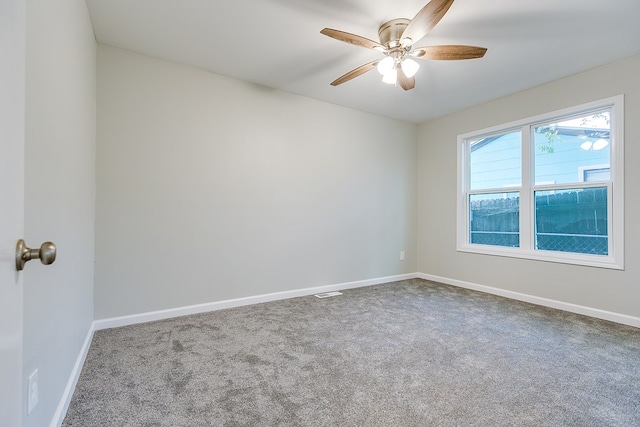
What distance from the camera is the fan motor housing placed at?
2254 millimetres

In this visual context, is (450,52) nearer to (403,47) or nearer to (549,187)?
(403,47)

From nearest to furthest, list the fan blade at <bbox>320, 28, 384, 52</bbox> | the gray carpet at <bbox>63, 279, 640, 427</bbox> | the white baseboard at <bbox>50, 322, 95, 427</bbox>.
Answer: the white baseboard at <bbox>50, 322, 95, 427</bbox>, the gray carpet at <bbox>63, 279, 640, 427</bbox>, the fan blade at <bbox>320, 28, 384, 52</bbox>

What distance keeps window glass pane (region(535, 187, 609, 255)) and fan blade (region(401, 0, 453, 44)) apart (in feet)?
8.62

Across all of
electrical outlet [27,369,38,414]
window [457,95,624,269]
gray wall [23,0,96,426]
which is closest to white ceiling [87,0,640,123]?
gray wall [23,0,96,426]

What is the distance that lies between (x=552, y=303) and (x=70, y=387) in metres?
4.29

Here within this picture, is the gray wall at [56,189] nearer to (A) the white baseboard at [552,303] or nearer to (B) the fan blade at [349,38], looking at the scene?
(B) the fan blade at [349,38]

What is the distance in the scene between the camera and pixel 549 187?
3395 mm

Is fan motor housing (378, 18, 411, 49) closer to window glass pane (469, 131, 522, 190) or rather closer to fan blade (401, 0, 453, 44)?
fan blade (401, 0, 453, 44)

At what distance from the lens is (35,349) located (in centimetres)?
113

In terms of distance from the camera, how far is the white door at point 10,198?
58cm

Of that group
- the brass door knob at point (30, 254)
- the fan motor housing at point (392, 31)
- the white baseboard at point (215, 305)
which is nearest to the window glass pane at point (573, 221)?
the white baseboard at point (215, 305)

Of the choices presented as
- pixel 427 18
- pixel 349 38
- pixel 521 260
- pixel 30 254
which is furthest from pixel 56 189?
pixel 521 260

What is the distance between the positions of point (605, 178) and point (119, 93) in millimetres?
4806

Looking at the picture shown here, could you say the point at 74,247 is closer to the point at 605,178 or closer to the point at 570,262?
the point at 570,262
